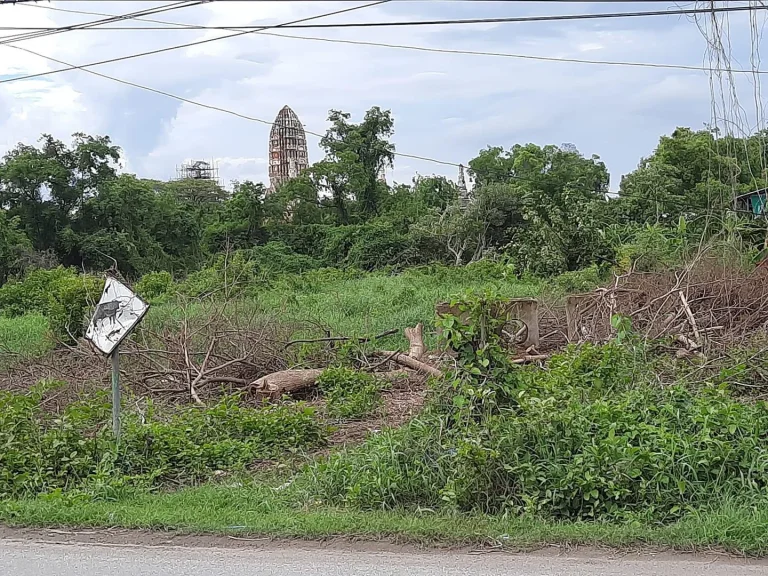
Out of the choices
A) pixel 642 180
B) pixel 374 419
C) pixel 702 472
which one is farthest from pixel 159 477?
pixel 642 180

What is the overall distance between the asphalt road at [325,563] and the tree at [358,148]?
107 feet

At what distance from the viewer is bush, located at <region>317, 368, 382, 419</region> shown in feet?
29.0

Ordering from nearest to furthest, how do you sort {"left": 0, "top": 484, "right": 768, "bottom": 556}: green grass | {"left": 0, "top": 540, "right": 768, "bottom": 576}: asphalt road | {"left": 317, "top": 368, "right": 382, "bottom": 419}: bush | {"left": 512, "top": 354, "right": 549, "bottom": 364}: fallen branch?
{"left": 0, "top": 540, "right": 768, "bottom": 576}: asphalt road, {"left": 0, "top": 484, "right": 768, "bottom": 556}: green grass, {"left": 317, "top": 368, "right": 382, "bottom": 419}: bush, {"left": 512, "top": 354, "right": 549, "bottom": 364}: fallen branch

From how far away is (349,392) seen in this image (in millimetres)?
9516

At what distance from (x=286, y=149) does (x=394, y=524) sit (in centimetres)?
4650

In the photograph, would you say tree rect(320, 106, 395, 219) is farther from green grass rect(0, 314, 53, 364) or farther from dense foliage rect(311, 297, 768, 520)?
dense foliage rect(311, 297, 768, 520)

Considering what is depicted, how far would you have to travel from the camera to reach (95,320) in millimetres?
6402

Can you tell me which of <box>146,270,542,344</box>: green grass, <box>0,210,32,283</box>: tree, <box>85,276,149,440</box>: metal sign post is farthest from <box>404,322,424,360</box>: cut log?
<box>0,210,32,283</box>: tree

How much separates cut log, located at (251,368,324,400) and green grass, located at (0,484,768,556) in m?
4.22

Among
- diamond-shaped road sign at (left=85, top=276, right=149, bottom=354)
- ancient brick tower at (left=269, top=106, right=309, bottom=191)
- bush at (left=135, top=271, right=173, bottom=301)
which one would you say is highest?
ancient brick tower at (left=269, top=106, right=309, bottom=191)

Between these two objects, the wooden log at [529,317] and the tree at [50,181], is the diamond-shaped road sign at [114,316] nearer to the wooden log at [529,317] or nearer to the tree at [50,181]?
the wooden log at [529,317]

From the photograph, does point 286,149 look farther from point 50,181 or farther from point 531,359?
point 531,359

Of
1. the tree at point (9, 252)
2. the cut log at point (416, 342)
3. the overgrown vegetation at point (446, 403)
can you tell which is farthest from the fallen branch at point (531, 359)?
the tree at point (9, 252)

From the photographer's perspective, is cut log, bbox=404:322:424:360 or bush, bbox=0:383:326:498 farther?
cut log, bbox=404:322:424:360
